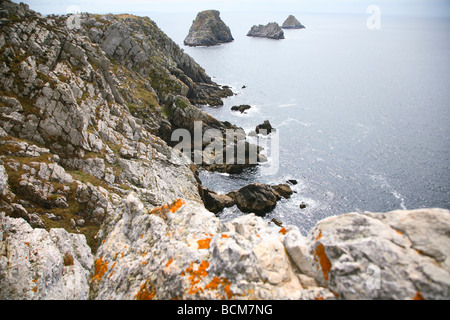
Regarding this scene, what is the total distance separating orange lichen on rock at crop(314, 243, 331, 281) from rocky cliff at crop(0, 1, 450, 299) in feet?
0.13

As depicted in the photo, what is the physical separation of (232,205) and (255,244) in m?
39.2

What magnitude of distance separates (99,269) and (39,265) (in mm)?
3755

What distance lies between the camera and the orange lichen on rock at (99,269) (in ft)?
38.6

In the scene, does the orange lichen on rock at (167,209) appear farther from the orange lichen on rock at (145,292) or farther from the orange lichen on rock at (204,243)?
the orange lichen on rock at (145,292)

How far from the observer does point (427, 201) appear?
5053 cm

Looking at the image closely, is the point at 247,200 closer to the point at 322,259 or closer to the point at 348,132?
the point at 322,259

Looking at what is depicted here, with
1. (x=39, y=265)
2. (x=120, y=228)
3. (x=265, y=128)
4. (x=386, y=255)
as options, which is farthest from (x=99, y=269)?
(x=265, y=128)

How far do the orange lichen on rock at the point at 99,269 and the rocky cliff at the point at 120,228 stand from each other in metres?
0.06

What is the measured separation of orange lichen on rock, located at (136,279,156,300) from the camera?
31.1 feet

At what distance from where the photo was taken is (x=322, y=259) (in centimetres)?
888

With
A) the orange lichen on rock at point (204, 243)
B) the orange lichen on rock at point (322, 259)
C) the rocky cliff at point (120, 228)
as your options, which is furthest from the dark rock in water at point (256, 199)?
the orange lichen on rock at point (322, 259)

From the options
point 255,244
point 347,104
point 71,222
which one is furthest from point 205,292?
point 347,104

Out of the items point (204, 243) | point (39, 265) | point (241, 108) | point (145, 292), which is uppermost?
point (241, 108)

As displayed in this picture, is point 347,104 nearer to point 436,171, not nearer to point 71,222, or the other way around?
point 436,171
